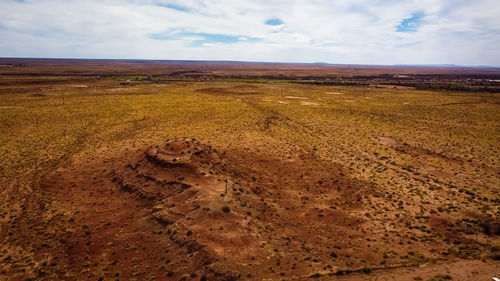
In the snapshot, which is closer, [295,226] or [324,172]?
[295,226]

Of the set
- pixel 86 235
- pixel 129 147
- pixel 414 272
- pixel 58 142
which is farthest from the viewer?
pixel 58 142

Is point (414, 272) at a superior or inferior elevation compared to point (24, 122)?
inferior

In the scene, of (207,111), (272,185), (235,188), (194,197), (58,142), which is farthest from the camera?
(207,111)

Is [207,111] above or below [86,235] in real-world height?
above

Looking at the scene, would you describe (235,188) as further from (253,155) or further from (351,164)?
(351,164)

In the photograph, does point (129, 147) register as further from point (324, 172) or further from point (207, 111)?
point (207, 111)

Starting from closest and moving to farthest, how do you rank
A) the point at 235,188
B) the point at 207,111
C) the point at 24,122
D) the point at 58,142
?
the point at 235,188
the point at 58,142
the point at 24,122
the point at 207,111

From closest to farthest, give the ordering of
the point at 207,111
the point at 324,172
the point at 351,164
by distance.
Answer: the point at 324,172 → the point at 351,164 → the point at 207,111

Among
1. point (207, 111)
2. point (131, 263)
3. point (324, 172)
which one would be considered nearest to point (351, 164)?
point (324, 172)

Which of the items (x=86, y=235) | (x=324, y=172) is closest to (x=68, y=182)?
(x=86, y=235)
